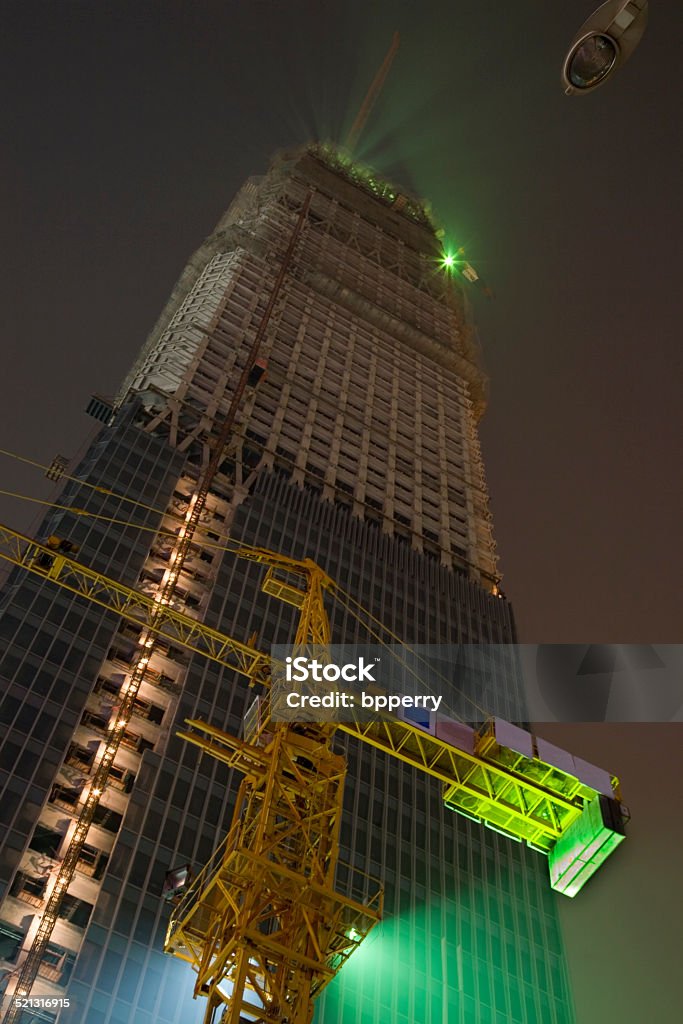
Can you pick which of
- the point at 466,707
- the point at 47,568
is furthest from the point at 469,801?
the point at 466,707

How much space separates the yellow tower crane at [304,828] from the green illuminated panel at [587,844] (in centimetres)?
4

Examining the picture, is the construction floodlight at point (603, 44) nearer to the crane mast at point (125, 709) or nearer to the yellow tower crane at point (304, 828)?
the yellow tower crane at point (304, 828)

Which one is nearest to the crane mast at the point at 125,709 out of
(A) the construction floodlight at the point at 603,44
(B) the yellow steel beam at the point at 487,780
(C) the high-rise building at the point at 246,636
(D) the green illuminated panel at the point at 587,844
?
(C) the high-rise building at the point at 246,636

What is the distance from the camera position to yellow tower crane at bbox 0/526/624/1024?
94.8 feet

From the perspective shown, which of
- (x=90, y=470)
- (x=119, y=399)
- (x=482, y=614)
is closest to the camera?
(x=90, y=470)

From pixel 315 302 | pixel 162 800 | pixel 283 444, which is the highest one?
pixel 315 302

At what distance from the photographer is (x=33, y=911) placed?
48938mm

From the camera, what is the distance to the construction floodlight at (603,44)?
1645cm

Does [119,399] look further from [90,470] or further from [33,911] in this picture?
[33,911]

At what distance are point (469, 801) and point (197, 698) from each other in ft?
93.1

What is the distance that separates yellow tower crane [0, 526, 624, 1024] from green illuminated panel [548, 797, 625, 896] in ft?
0.14

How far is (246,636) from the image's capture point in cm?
7100

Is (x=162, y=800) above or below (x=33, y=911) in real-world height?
above

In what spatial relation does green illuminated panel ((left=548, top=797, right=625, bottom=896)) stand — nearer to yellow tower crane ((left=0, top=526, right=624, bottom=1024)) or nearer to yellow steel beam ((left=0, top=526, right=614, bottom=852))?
yellow tower crane ((left=0, top=526, right=624, bottom=1024))
